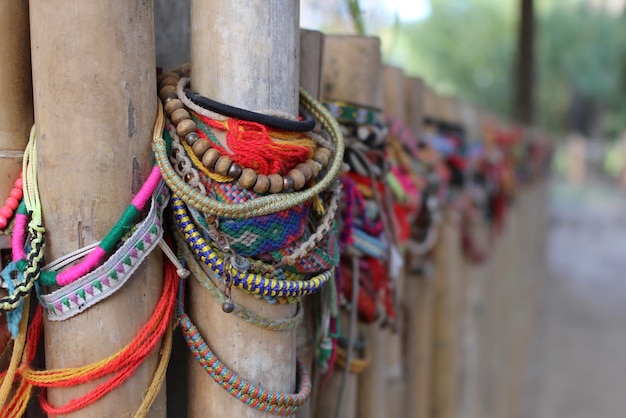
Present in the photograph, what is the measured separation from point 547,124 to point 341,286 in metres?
14.6

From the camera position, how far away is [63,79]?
61cm

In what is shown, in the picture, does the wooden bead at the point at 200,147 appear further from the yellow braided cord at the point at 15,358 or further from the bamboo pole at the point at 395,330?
the bamboo pole at the point at 395,330

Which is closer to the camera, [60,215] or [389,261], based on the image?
[60,215]

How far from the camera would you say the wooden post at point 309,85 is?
0.85 m

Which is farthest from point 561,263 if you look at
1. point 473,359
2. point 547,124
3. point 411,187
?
point 547,124

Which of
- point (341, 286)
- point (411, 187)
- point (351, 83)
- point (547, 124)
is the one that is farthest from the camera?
point (547, 124)

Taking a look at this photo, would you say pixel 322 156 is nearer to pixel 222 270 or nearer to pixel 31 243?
pixel 222 270

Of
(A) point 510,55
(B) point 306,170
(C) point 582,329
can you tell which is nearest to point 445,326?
(B) point 306,170

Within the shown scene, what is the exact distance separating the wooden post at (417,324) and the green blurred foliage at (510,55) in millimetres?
10646

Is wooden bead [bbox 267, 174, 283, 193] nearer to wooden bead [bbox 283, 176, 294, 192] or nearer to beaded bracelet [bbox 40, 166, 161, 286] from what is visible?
wooden bead [bbox 283, 176, 294, 192]

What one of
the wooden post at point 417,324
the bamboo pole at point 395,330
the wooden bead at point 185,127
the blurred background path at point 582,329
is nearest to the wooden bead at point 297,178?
the wooden bead at point 185,127

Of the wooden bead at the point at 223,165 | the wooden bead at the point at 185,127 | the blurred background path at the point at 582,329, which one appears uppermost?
the wooden bead at the point at 185,127

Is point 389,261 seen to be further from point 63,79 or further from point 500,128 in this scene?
point 500,128

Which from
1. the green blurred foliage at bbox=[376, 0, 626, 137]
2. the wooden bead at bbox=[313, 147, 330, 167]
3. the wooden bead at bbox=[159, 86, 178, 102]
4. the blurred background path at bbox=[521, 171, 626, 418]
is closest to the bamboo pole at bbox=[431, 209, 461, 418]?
the wooden bead at bbox=[313, 147, 330, 167]
